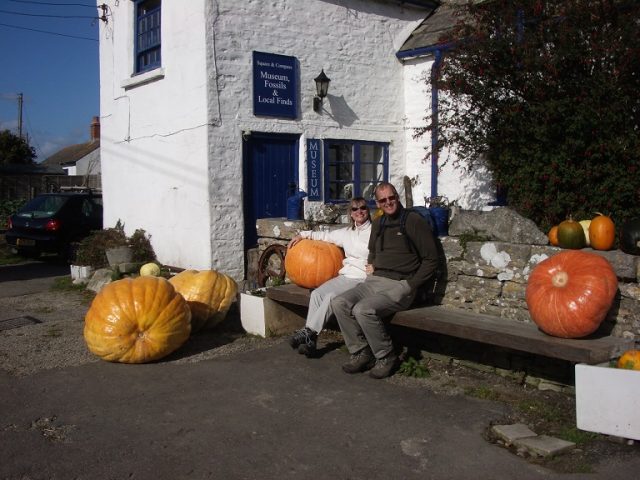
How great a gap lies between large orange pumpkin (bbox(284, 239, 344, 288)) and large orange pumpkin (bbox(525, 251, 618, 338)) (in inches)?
92.2

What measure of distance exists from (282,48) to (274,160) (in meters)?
1.81

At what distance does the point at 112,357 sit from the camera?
6211 mm

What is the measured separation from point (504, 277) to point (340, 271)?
1.76 metres

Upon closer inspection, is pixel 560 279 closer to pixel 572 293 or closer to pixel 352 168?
pixel 572 293

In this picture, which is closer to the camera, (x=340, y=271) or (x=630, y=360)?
(x=630, y=360)

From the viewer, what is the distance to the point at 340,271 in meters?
6.78

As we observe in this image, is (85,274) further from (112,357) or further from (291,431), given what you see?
(291,431)

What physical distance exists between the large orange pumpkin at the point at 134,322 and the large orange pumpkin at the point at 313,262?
133 centimetres

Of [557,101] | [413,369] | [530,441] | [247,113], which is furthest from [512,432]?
[247,113]

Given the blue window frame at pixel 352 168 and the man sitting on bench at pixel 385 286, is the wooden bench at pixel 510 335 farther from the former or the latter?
the blue window frame at pixel 352 168

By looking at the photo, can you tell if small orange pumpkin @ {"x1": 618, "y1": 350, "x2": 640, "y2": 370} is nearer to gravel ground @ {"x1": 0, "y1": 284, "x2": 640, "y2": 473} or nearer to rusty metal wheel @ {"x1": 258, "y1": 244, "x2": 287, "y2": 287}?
gravel ground @ {"x1": 0, "y1": 284, "x2": 640, "y2": 473}

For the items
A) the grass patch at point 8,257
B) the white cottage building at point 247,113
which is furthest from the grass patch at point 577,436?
the grass patch at point 8,257

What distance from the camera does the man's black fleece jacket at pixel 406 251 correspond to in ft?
19.2

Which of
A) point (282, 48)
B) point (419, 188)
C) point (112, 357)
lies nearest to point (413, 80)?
point (419, 188)
